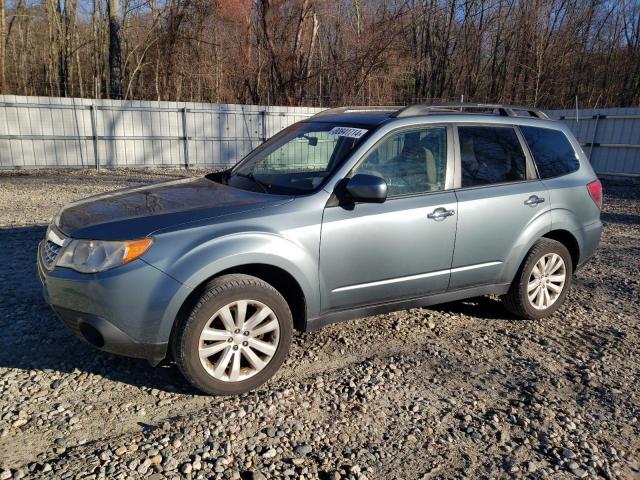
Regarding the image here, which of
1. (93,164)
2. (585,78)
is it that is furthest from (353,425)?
(585,78)

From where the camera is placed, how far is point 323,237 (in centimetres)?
346

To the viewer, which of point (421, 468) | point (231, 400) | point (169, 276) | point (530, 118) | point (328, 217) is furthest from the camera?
point (530, 118)

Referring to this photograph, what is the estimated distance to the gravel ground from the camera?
2.67 m

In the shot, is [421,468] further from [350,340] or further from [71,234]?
[71,234]

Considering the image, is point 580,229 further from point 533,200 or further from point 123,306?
point 123,306

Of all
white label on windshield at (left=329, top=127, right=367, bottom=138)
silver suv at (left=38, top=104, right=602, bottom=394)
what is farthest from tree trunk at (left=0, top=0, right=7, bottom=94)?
white label on windshield at (left=329, top=127, right=367, bottom=138)

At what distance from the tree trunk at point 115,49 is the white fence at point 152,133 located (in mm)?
4451

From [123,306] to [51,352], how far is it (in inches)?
48.4

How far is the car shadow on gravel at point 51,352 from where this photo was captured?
3.45m

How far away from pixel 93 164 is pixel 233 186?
1216 centimetres

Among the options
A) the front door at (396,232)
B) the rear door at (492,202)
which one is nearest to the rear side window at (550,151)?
the rear door at (492,202)

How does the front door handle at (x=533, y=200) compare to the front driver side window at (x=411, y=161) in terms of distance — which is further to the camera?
the front door handle at (x=533, y=200)

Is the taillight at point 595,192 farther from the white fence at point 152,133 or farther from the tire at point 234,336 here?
the white fence at point 152,133

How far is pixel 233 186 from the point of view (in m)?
4.04
